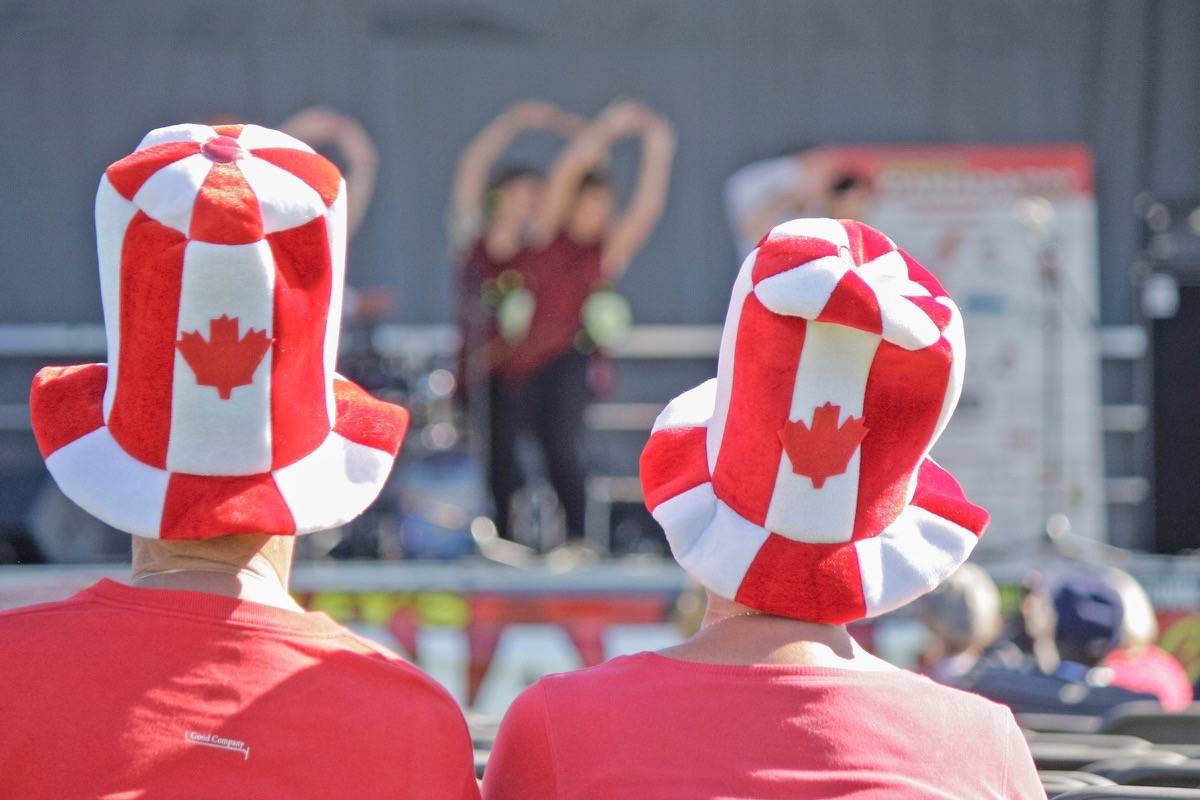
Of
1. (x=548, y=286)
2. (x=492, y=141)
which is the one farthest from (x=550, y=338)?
(x=492, y=141)

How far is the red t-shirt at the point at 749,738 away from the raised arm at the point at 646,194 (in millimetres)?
6922

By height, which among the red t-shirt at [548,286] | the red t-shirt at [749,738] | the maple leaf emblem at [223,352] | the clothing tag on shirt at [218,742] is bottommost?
the red t-shirt at [548,286]

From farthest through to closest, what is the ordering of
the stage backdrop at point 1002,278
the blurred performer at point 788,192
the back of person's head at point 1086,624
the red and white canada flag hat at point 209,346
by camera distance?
the blurred performer at point 788,192
the stage backdrop at point 1002,278
the back of person's head at point 1086,624
the red and white canada flag hat at point 209,346

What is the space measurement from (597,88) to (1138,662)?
5269 millimetres

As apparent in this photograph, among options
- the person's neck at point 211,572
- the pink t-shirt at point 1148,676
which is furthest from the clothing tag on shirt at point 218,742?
the pink t-shirt at point 1148,676

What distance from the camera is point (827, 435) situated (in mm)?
1562

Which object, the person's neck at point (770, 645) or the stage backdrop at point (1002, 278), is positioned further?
the stage backdrop at point (1002, 278)

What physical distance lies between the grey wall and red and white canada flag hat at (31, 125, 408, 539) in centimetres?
681

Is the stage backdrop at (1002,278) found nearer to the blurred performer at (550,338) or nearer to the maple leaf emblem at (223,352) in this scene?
the blurred performer at (550,338)

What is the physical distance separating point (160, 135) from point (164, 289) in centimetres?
17

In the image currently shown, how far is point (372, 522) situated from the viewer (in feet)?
24.2

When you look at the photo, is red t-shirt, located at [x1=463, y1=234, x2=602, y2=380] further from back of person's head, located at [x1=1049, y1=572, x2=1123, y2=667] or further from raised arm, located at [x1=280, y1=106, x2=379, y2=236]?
back of person's head, located at [x1=1049, y1=572, x2=1123, y2=667]

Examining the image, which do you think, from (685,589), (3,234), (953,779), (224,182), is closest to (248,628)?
(224,182)

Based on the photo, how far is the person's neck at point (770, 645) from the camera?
1.58m
